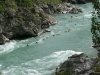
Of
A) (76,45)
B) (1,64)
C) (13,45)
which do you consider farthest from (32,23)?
A: (1,64)

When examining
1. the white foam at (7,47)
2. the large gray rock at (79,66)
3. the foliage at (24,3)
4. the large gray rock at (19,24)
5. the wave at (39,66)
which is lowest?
the wave at (39,66)

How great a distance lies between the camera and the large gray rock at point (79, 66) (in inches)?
755

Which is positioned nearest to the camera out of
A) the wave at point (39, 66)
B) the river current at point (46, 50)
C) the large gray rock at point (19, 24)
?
the wave at point (39, 66)

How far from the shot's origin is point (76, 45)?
3234cm

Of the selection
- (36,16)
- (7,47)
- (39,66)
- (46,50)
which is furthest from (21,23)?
(39,66)

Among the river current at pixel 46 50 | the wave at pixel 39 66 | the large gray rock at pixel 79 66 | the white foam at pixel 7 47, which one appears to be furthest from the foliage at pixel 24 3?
the large gray rock at pixel 79 66

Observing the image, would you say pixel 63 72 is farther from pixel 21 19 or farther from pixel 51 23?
pixel 51 23

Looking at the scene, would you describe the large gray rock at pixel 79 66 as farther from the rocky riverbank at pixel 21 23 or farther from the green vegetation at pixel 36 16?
the green vegetation at pixel 36 16

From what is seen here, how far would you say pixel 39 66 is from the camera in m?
25.2

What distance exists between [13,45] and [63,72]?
47.4ft

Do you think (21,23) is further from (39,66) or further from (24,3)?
(39,66)

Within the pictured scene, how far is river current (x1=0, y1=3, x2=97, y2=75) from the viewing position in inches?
984

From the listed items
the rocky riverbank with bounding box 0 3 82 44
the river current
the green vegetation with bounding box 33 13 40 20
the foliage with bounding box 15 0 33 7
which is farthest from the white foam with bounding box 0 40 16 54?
the foliage with bounding box 15 0 33 7

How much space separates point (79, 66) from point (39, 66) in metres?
6.59
